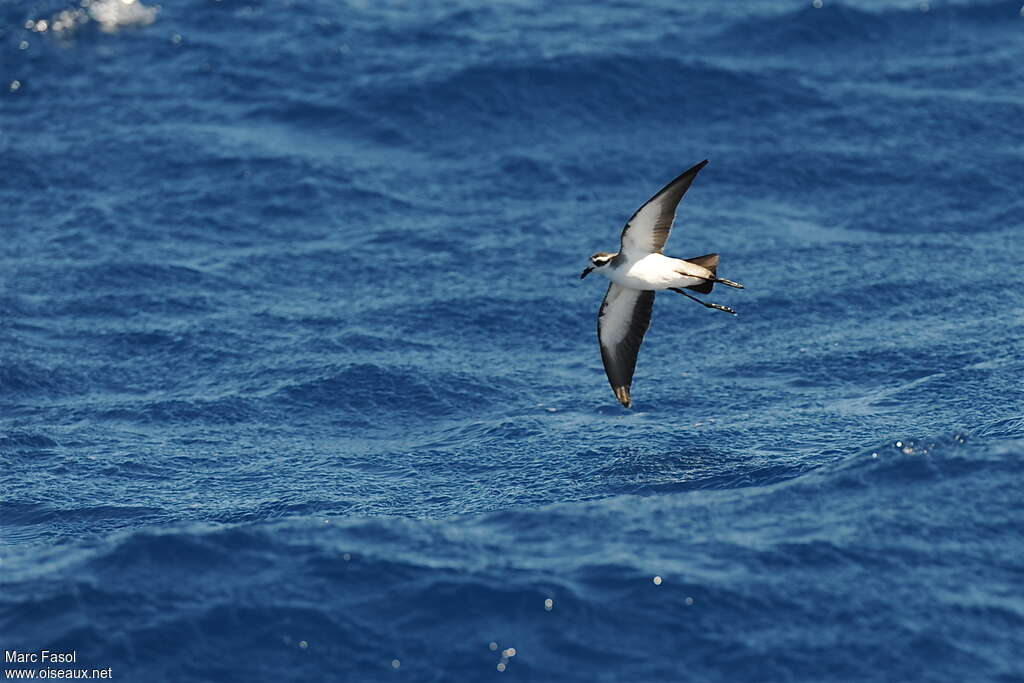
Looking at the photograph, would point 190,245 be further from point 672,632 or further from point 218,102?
point 672,632

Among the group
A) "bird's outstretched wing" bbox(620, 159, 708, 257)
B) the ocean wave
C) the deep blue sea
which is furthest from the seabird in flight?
the ocean wave

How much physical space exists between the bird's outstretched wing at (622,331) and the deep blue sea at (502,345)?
1239 mm

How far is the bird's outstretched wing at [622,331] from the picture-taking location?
53.6ft

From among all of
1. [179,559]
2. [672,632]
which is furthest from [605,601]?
[179,559]

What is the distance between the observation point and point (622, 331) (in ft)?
54.4

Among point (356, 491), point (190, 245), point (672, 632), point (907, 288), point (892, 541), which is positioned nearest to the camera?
point (672, 632)

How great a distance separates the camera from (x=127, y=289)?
22.5m

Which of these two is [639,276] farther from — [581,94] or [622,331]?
[581,94]

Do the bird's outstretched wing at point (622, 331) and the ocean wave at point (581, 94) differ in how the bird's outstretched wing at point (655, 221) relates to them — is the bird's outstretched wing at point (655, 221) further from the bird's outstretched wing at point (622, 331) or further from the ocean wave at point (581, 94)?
the ocean wave at point (581, 94)

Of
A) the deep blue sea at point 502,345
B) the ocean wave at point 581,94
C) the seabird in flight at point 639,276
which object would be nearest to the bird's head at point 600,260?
the seabird in flight at point 639,276

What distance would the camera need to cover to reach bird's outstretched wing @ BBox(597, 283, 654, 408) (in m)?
16.3

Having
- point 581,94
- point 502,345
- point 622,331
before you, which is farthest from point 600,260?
point 581,94

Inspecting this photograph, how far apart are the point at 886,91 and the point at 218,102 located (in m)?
13.1

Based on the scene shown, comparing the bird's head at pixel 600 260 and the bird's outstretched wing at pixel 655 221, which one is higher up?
the bird's outstretched wing at pixel 655 221
